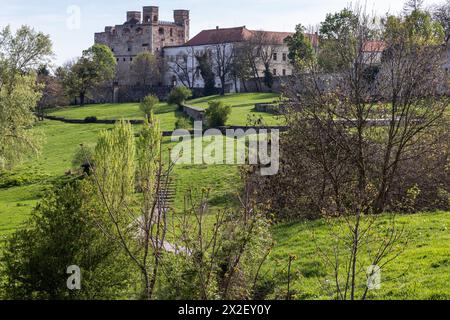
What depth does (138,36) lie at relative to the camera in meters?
100

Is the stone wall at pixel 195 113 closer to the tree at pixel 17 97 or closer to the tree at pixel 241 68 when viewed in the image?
the tree at pixel 17 97

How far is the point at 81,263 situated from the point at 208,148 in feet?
89.6

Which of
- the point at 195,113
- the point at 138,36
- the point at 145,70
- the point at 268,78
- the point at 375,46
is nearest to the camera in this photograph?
the point at 375,46

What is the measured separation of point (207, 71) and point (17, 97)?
46.0 m

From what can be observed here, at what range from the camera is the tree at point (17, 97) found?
33.9 meters

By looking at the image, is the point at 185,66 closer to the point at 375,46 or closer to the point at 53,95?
the point at 53,95

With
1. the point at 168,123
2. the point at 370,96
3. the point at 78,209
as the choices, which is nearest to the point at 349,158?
the point at 370,96

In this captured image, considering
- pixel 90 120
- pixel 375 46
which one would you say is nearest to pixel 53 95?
pixel 90 120

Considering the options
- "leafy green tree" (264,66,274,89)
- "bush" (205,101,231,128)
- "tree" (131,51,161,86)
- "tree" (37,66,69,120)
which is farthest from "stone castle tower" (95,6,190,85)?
"bush" (205,101,231,128)

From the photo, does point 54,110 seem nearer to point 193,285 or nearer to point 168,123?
point 168,123

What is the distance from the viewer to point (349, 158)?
17.5 m

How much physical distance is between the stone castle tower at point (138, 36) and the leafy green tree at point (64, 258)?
296ft

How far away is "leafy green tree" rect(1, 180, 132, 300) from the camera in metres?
8.70

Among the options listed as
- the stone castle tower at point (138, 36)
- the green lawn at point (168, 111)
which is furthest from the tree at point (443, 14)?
the stone castle tower at point (138, 36)
